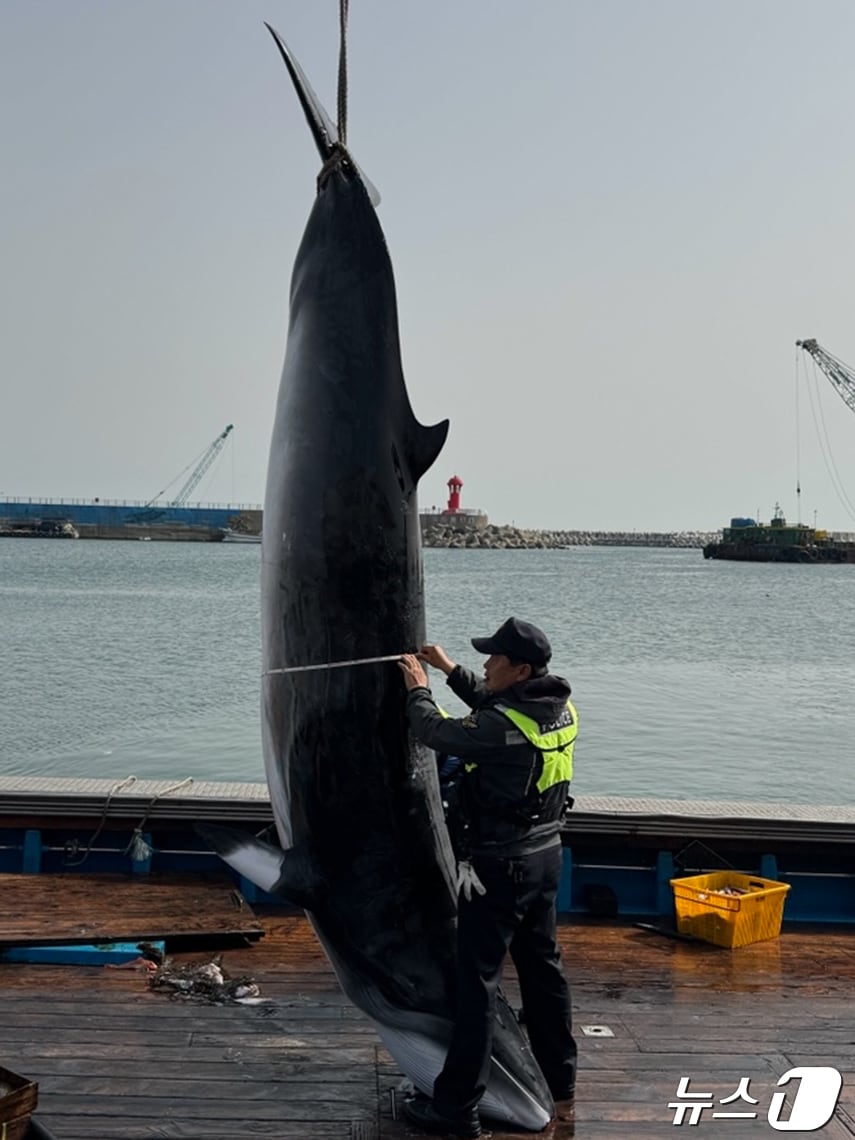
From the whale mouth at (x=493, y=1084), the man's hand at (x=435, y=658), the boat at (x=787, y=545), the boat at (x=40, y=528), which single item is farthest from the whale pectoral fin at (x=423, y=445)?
the boat at (x=40, y=528)

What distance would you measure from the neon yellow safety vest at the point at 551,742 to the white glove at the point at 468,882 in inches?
14.7

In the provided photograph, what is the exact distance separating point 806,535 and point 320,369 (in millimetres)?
107133

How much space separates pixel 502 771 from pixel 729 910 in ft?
9.39

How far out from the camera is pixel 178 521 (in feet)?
471

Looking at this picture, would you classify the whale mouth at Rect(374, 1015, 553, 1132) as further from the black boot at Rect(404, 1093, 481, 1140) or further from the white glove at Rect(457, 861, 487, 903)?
the white glove at Rect(457, 861, 487, 903)

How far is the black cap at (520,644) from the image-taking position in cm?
437

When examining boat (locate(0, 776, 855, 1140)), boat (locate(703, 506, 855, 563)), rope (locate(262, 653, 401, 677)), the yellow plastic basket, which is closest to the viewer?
rope (locate(262, 653, 401, 677))

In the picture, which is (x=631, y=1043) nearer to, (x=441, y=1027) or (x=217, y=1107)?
(x=441, y=1027)

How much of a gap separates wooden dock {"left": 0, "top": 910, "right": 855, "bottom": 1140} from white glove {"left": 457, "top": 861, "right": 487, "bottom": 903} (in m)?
0.88

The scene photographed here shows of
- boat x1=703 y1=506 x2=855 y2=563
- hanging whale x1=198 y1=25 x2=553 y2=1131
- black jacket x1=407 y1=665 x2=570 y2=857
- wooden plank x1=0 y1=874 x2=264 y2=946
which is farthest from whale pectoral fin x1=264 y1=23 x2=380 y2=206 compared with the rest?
boat x1=703 y1=506 x2=855 y2=563

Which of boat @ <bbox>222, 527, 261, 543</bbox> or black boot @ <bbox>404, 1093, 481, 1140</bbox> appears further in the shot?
boat @ <bbox>222, 527, 261, 543</bbox>

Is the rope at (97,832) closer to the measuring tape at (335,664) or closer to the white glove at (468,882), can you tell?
the measuring tape at (335,664)

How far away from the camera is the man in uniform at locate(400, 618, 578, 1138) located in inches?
166

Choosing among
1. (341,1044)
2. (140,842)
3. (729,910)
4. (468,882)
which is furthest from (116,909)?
(729,910)
